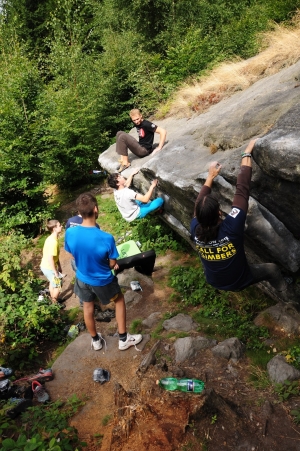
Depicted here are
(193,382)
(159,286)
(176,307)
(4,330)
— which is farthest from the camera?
(159,286)

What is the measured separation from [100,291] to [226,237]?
1926 mm

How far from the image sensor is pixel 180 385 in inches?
140

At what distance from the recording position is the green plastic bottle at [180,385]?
3523 millimetres

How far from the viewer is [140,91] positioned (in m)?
14.3

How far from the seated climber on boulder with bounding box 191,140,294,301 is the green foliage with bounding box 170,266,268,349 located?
1.04 meters

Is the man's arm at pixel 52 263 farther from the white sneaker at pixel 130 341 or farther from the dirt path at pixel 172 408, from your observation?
the white sneaker at pixel 130 341

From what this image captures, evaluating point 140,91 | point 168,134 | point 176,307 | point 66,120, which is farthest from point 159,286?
point 140,91

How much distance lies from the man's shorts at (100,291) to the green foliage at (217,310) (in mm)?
1519

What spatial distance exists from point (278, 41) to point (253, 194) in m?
6.44

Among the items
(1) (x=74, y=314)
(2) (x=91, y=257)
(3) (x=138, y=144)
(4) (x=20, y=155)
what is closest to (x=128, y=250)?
(1) (x=74, y=314)

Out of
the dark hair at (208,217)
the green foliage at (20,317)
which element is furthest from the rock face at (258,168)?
the green foliage at (20,317)

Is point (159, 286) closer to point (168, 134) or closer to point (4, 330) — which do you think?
point (4, 330)

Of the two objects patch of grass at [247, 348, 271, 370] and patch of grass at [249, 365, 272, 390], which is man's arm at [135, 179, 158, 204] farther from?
patch of grass at [249, 365, 272, 390]

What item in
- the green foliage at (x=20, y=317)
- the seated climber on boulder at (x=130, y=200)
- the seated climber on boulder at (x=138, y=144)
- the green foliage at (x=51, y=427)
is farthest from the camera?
the seated climber on boulder at (x=138, y=144)
